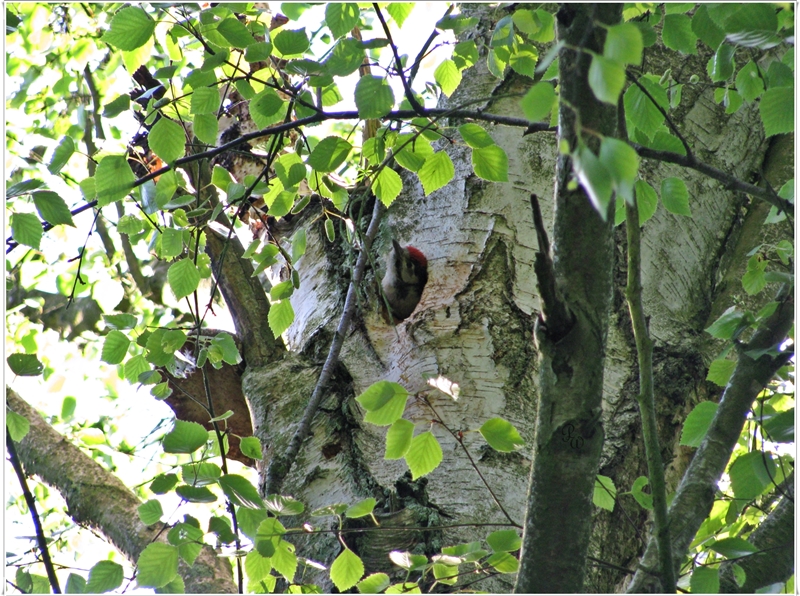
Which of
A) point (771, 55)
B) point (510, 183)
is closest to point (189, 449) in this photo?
point (510, 183)

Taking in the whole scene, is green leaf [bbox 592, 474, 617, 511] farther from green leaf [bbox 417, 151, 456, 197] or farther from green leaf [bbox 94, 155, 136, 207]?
green leaf [bbox 94, 155, 136, 207]

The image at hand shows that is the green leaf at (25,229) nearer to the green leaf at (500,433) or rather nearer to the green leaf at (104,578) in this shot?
the green leaf at (104,578)

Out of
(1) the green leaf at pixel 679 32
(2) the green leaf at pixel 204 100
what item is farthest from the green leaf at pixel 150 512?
(1) the green leaf at pixel 679 32

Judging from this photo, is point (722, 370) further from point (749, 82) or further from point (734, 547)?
point (749, 82)

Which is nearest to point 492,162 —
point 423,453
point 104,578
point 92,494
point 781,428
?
point 423,453

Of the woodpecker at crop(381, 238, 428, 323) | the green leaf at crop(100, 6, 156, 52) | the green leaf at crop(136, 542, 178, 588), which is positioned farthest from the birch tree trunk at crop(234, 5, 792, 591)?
the green leaf at crop(100, 6, 156, 52)

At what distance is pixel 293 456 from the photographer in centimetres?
150

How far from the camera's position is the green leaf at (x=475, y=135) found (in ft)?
4.23

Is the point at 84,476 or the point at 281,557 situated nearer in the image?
the point at 281,557

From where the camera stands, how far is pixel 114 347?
60.9 inches

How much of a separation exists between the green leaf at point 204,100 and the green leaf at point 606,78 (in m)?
0.92

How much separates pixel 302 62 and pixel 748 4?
28.4 inches

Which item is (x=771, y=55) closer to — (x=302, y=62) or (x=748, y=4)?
(x=748, y=4)

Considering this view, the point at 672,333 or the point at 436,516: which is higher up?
the point at 672,333
